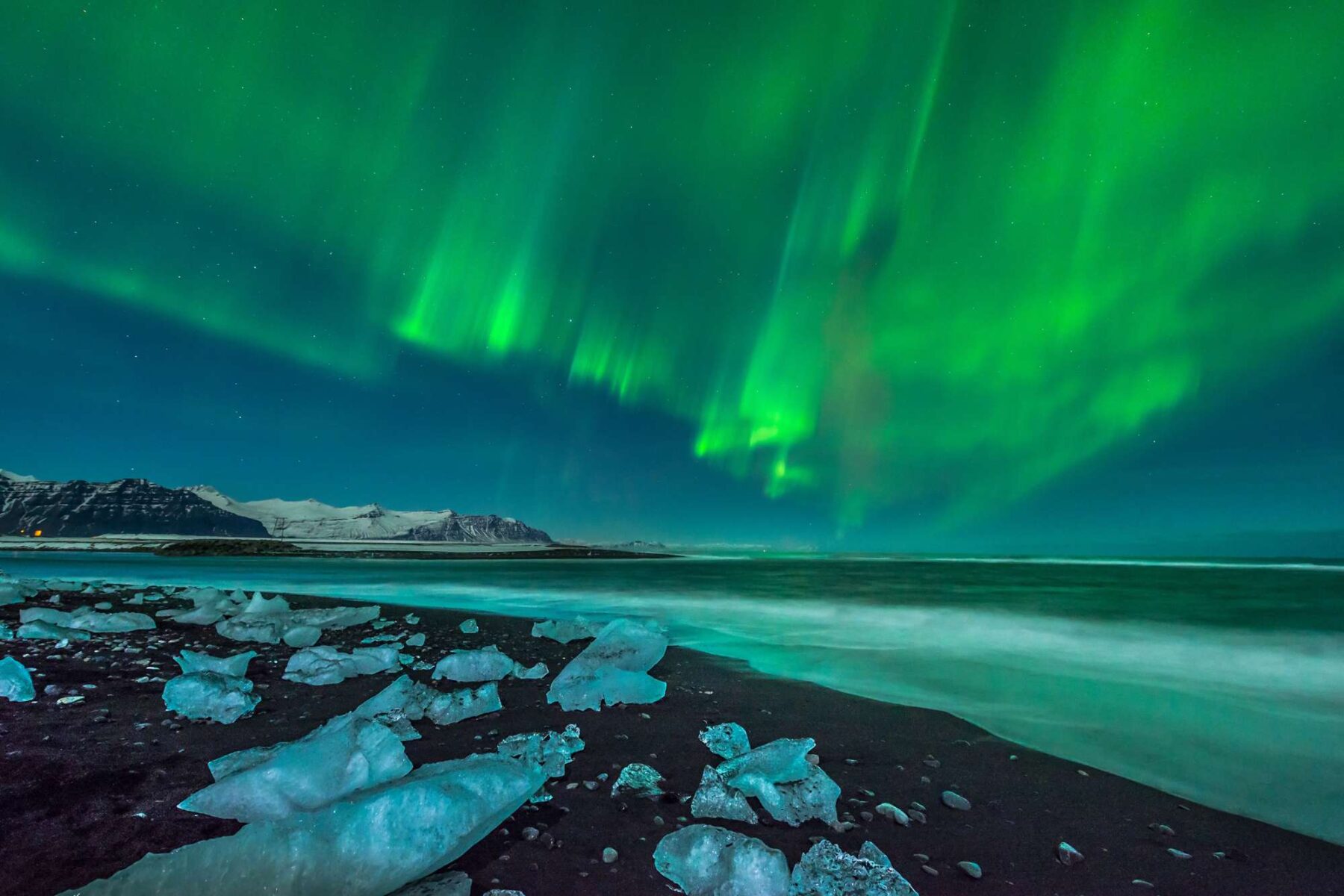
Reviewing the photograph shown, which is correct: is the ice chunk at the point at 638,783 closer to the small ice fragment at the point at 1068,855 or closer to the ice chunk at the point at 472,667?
the small ice fragment at the point at 1068,855

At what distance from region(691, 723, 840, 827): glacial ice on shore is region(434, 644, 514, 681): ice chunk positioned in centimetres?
344

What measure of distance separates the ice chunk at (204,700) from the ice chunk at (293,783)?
185 centimetres

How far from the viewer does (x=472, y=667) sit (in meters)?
5.94

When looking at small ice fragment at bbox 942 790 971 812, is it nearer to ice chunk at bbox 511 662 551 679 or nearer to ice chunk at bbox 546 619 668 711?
ice chunk at bbox 546 619 668 711

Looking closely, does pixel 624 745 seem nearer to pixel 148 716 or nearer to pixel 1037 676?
pixel 148 716

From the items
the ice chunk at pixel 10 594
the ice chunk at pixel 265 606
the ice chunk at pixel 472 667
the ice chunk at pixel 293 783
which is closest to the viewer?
the ice chunk at pixel 293 783

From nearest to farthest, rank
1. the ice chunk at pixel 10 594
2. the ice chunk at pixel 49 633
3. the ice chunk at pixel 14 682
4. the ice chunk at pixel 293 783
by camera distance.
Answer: the ice chunk at pixel 293 783 → the ice chunk at pixel 14 682 → the ice chunk at pixel 49 633 → the ice chunk at pixel 10 594

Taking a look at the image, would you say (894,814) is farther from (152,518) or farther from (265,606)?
(152,518)

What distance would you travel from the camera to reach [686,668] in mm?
7141

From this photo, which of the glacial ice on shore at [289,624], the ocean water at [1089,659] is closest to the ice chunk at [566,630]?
the ocean water at [1089,659]

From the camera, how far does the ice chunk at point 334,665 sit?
5664 mm

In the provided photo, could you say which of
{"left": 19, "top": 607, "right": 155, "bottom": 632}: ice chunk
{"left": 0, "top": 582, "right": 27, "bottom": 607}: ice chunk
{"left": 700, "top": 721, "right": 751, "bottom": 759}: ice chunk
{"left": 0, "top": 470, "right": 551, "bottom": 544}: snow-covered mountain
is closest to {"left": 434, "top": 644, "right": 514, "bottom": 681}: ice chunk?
{"left": 700, "top": 721, "right": 751, "bottom": 759}: ice chunk

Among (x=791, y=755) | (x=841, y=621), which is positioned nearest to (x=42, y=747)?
(x=791, y=755)

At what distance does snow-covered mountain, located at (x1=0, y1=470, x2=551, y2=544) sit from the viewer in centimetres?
15975
